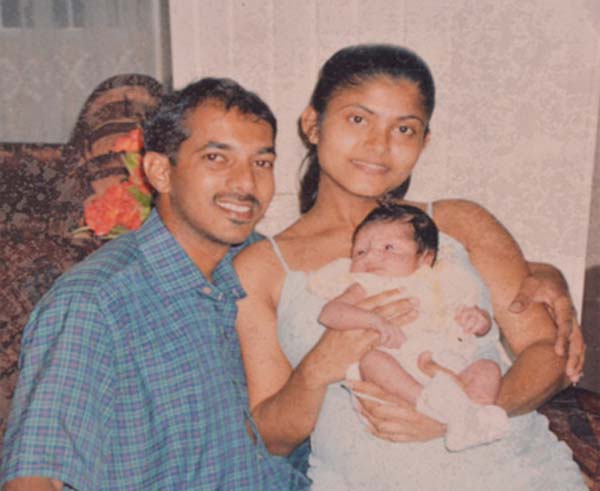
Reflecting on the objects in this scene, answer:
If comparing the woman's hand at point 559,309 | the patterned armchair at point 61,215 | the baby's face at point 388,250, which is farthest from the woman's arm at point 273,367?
the patterned armchair at point 61,215

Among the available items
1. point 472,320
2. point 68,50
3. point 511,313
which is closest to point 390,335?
point 472,320

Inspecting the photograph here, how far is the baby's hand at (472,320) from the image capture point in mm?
1071

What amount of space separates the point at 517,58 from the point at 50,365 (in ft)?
3.88

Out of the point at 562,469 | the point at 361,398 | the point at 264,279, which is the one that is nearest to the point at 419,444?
the point at 361,398

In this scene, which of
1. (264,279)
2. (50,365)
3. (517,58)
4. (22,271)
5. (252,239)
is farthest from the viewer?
(517,58)

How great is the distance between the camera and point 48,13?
3137mm

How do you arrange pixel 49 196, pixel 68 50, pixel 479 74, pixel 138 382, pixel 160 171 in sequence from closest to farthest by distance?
pixel 138 382, pixel 160 171, pixel 479 74, pixel 49 196, pixel 68 50

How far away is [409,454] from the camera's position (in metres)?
1.07

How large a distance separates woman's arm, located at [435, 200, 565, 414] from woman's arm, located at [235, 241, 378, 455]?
29 cm

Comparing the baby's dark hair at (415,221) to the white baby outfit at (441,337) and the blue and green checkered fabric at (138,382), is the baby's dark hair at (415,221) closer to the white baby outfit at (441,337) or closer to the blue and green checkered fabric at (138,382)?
the white baby outfit at (441,337)

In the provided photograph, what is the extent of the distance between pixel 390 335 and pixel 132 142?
2.40ft

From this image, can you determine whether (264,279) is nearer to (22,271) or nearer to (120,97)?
(22,271)

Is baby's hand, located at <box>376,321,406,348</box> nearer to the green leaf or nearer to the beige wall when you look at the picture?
the green leaf

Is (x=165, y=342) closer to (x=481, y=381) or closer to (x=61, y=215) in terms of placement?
(x=481, y=381)
